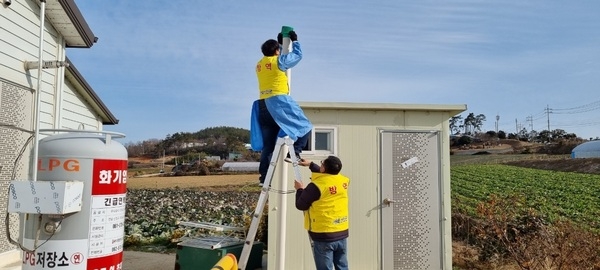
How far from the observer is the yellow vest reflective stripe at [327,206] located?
458 cm

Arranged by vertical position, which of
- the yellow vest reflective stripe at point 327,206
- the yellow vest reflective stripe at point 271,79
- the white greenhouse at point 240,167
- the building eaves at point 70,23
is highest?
the building eaves at point 70,23

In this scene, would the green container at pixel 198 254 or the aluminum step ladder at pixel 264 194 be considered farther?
the green container at pixel 198 254

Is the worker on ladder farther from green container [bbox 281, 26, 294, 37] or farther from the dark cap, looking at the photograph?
the dark cap

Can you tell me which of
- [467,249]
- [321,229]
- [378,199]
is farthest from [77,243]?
[467,249]

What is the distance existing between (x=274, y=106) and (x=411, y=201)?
12.2 ft

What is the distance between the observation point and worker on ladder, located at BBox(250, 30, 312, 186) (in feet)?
13.2

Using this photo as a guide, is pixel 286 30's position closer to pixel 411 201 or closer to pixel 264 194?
pixel 264 194

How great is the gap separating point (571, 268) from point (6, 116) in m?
7.91

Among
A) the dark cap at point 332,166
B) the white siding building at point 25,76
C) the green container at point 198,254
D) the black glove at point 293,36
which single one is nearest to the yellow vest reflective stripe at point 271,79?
the black glove at point 293,36

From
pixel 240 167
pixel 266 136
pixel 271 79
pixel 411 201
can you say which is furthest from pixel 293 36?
pixel 240 167

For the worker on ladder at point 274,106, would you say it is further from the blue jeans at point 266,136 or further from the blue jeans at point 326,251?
the blue jeans at point 326,251

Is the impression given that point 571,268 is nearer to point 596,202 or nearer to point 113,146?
point 113,146

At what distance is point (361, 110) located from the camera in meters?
6.98

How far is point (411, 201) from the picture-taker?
6.92 m
